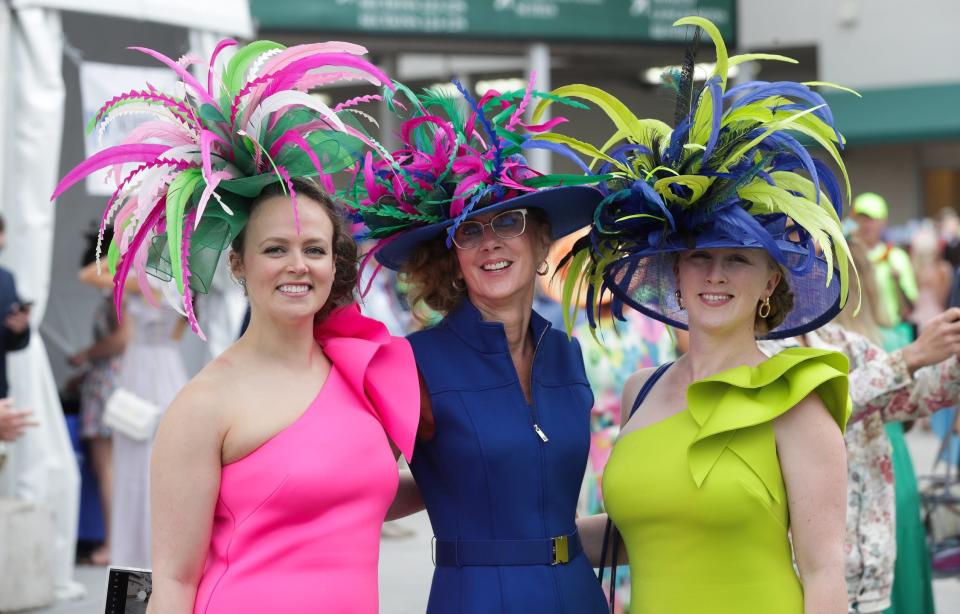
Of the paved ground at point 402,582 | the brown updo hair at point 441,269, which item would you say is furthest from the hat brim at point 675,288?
the paved ground at point 402,582

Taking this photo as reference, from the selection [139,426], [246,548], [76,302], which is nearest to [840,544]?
[246,548]

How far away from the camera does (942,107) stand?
16.9 meters

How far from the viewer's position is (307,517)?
2.66m

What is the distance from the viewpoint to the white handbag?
24.2 feet

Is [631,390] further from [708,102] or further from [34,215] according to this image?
A: [34,215]

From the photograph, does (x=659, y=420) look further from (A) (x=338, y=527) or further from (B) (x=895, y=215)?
(B) (x=895, y=215)

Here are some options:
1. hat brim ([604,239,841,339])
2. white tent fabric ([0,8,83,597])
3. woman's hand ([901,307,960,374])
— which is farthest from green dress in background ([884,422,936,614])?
white tent fabric ([0,8,83,597])

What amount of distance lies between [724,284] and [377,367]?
33.4 inches

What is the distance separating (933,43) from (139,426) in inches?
538

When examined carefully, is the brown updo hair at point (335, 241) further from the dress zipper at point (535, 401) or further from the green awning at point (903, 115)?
the green awning at point (903, 115)

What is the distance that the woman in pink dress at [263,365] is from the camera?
2.60 m

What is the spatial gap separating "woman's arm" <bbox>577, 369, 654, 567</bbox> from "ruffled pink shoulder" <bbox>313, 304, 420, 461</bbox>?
2.01 ft

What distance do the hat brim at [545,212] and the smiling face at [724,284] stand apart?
13.0 inches

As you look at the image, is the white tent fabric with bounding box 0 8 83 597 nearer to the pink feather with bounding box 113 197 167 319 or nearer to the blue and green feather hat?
the pink feather with bounding box 113 197 167 319
